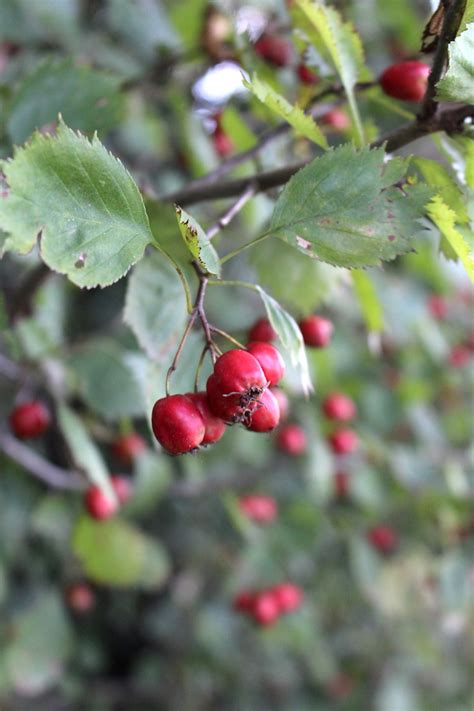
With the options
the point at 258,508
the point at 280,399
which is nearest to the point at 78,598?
A: the point at 258,508

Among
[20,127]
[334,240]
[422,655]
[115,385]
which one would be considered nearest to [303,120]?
[334,240]

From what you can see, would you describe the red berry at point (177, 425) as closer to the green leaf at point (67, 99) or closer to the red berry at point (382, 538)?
the green leaf at point (67, 99)

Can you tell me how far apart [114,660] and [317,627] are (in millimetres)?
807

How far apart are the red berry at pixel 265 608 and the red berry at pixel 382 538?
47cm

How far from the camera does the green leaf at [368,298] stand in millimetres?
1073

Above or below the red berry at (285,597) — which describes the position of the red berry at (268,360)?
above

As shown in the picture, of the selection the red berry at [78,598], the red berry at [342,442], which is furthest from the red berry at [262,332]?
the red berry at [78,598]

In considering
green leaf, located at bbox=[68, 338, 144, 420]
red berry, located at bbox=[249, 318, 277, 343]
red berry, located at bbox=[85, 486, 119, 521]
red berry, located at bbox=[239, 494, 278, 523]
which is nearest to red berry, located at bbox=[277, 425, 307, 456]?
red berry, located at bbox=[239, 494, 278, 523]

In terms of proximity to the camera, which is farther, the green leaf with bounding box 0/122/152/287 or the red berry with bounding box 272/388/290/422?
the red berry with bounding box 272/388/290/422

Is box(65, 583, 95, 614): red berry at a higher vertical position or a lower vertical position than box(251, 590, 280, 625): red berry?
higher

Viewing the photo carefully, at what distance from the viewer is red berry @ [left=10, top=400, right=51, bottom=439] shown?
4.75ft

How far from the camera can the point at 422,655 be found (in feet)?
9.87

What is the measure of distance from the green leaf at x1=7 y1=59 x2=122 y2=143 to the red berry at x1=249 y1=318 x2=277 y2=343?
16.1 inches

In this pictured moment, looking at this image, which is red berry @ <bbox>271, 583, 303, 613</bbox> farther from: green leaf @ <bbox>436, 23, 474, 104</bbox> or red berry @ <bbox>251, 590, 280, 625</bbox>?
green leaf @ <bbox>436, 23, 474, 104</bbox>
